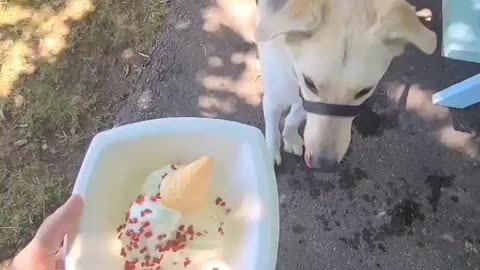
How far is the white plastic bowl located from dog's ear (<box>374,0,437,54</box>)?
0.46 m

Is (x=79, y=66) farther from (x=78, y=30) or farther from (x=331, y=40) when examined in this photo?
(x=331, y=40)

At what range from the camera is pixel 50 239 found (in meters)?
1.85

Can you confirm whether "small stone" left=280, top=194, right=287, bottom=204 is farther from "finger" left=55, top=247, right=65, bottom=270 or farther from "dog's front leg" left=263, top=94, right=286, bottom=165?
"finger" left=55, top=247, right=65, bottom=270

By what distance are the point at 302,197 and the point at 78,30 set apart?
3.72 feet

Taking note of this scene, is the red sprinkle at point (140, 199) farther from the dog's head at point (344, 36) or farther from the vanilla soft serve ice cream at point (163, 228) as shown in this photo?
the dog's head at point (344, 36)

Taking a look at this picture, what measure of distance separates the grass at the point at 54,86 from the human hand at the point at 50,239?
0.76 m

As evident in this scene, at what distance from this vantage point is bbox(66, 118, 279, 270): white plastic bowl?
1892mm

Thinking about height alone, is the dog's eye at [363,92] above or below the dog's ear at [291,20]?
below

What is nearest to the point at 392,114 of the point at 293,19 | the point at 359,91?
the point at 359,91

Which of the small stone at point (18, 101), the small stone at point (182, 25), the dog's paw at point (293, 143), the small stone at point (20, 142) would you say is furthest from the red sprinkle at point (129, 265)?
the small stone at point (182, 25)

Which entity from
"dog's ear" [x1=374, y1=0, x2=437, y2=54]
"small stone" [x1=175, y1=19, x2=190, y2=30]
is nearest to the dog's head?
"dog's ear" [x1=374, y1=0, x2=437, y2=54]

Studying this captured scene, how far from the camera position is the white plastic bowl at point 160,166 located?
189 cm

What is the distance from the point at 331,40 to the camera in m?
1.81

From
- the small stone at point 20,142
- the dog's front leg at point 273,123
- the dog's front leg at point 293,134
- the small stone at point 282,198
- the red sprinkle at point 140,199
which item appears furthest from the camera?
the small stone at point 20,142
